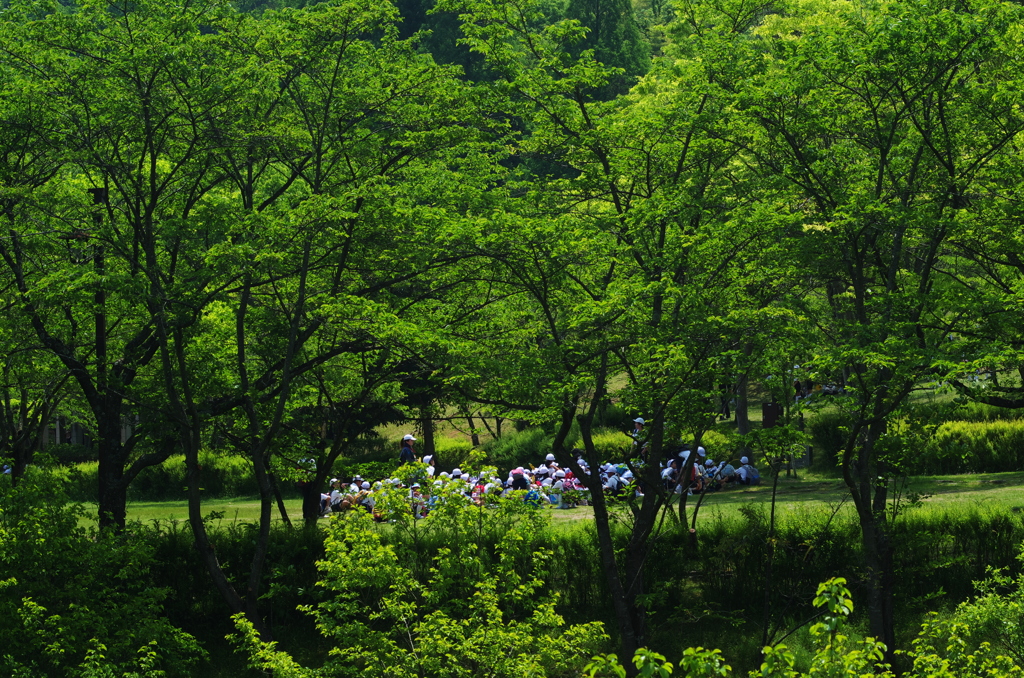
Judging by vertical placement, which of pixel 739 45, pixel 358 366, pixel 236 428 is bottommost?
pixel 236 428

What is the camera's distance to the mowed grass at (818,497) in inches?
640

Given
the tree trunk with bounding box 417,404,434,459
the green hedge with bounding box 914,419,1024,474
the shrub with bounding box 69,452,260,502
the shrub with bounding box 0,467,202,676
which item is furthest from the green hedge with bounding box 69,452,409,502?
the shrub with bounding box 0,467,202,676

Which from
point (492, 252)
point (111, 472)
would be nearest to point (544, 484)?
point (492, 252)

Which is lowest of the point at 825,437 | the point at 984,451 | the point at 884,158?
the point at 984,451

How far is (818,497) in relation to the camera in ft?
62.3

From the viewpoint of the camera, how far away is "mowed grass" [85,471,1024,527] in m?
16.3

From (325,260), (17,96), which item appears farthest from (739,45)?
(17,96)

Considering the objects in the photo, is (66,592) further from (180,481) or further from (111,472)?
(180,481)

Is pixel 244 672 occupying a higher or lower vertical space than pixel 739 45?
lower

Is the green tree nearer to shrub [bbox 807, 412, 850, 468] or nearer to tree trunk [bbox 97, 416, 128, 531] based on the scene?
shrub [bbox 807, 412, 850, 468]

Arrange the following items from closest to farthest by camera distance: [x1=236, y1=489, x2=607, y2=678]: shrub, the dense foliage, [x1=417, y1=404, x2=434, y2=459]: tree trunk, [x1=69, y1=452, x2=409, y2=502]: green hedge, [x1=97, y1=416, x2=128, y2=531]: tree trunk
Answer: [x1=236, y1=489, x2=607, y2=678]: shrub → the dense foliage → [x1=97, y1=416, x2=128, y2=531]: tree trunk → [x1=417, y1=404, x2=434, y2=459]: tree trunk → [x1=69, y1=452, x2=409, y2=502]: green hedge

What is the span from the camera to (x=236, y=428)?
16.1 m

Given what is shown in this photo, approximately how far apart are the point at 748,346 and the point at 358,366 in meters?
6.97

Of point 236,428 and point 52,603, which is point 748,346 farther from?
point 52,603
